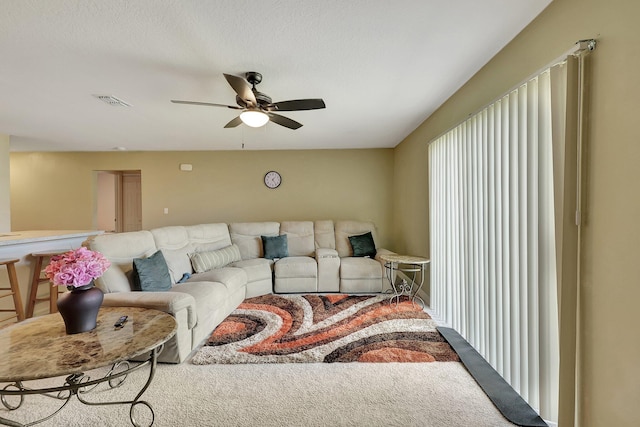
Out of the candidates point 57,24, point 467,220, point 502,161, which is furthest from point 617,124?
point 57,24

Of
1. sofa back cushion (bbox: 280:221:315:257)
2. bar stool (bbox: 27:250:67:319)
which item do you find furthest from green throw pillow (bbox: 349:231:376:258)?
bar stool (bbox: 27:250:67:319)

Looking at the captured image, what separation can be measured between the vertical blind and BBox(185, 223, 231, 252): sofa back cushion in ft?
10.8

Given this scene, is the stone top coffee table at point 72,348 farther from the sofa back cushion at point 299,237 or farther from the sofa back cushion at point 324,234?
the sofa back cushion at point 324,234

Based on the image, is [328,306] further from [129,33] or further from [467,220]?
[129,33]

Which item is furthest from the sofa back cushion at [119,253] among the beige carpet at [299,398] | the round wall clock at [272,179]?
the round wall clock at [272,179]

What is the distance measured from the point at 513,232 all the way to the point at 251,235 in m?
3.81

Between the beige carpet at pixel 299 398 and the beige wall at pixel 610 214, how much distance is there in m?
0.67

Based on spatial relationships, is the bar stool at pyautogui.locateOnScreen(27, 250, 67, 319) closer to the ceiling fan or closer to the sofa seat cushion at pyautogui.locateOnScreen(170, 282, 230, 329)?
the sofa seat cushion at pyautogui.locateOnScreen(170, 282, 230, 329)

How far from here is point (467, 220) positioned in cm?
234

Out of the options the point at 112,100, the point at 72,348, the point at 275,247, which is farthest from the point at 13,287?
the point at 275,247

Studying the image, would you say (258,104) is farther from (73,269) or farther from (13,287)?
(13,287)

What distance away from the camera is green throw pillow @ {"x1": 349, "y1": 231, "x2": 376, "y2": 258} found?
4.41m

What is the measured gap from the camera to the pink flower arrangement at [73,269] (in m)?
1.36

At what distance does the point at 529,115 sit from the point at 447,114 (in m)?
1.32
